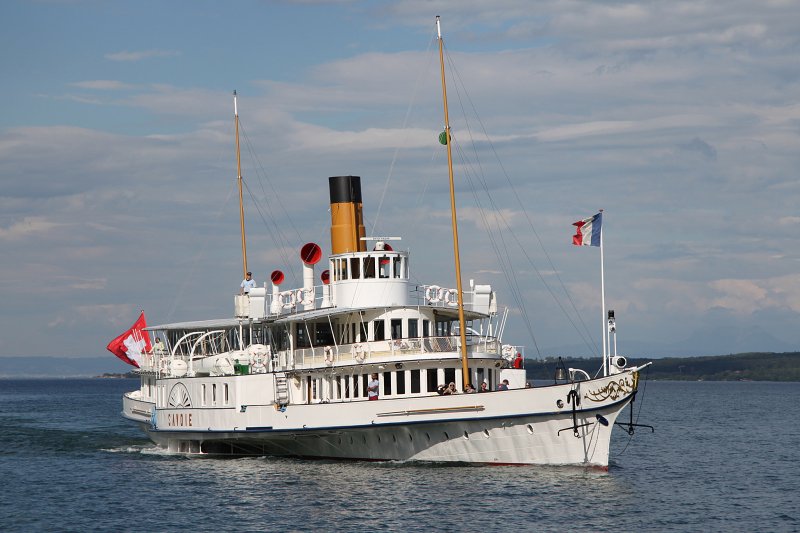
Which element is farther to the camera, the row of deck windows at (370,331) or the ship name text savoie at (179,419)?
the ship name text savoie at (179,419)

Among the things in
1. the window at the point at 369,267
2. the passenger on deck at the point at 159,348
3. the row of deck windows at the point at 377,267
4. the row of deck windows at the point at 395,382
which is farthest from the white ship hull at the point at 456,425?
the passenger on deck at the point at 159,348

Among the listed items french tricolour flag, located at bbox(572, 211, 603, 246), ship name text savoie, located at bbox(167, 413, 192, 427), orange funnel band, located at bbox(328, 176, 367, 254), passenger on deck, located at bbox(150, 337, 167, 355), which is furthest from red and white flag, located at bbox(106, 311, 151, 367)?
french tricolour flag, located at bbox(572, 211, 603, 246)

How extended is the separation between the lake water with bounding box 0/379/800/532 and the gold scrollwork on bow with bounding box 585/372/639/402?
308cm

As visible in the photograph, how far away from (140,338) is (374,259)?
71.0 feet

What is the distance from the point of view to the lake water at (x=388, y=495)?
3375cm

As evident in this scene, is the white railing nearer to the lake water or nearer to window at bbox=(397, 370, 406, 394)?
window at bbox=(397, 370, 406, 394)

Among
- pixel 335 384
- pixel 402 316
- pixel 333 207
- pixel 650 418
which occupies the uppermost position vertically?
pixel 333 207

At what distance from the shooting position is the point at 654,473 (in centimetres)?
4606

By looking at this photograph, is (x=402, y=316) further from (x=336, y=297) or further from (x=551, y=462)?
(x=551, y=462)

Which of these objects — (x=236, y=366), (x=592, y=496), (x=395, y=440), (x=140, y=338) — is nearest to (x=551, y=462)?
(x=592, y=496)

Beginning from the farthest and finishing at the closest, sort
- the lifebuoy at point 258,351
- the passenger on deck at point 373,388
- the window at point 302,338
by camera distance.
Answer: the lifebuoy at point 258,351 → the window at point 302,338 → the passenger on deck at point 373,388

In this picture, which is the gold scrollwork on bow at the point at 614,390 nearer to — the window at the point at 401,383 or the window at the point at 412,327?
the window at the point at 401,383

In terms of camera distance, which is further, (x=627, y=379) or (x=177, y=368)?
(x=177, y=368)

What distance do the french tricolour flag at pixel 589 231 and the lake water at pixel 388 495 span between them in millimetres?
8499
